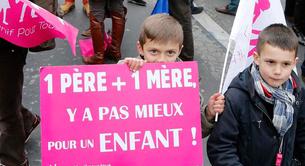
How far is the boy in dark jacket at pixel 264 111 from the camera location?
2334mm

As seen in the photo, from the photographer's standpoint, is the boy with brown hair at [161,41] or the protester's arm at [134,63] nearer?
the protester's arm at [134,63]

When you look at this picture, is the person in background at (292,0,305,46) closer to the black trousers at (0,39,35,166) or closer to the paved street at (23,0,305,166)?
the paved street at (23,0,305,166)

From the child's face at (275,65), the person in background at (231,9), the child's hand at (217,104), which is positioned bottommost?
the person in background at (231,9)

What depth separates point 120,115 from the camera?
7.53ft

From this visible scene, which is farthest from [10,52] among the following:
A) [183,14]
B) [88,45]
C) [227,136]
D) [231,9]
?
[231,9]

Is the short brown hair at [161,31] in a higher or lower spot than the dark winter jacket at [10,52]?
higher

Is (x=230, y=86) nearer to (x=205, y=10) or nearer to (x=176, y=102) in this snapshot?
(x=176, y=102)

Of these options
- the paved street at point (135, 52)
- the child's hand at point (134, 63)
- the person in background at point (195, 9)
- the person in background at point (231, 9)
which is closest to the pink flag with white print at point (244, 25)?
the child's hand at point (134, 63)

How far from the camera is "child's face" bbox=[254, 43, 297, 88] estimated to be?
2322 millimetres

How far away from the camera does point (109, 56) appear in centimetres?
548

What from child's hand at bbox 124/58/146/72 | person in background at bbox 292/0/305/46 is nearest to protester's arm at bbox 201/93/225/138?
child's hand at bbox 124/58/146/72

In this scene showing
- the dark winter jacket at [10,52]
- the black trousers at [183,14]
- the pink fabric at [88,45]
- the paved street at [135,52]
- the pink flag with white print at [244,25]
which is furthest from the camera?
the pink fabric at [88,45]

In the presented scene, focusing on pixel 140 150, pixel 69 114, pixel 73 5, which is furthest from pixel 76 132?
pixel 73 5

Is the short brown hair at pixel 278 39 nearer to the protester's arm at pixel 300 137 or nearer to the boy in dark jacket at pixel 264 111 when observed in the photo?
the boy in dark jacket at pixel 264 111
